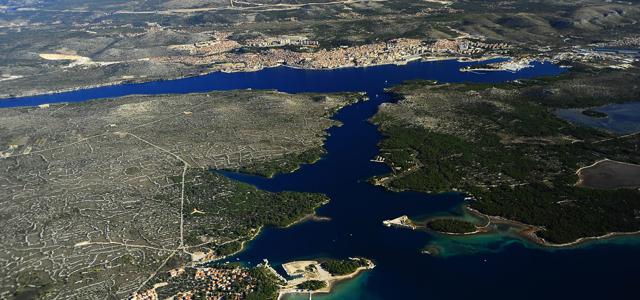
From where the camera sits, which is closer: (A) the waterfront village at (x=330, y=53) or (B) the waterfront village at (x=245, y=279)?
(B) the waterfront village at (x=245, y=279)

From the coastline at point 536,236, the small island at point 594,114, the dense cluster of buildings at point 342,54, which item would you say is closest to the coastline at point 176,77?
the dense cluster of buildings at point 342,54

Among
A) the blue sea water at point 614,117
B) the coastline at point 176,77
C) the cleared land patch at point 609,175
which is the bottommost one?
the coastline at point 176,77

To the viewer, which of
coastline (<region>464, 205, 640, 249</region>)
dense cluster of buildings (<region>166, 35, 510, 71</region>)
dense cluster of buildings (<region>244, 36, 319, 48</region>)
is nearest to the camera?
coastline (<region>464, 205, 640, 249</region>)

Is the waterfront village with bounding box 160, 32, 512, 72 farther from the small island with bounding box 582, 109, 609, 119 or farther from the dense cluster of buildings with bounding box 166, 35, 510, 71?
the small island with bounding box 582, 109, 609, 119

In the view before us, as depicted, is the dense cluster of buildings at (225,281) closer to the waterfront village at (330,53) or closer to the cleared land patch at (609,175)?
the cleared land patch at (609,175)

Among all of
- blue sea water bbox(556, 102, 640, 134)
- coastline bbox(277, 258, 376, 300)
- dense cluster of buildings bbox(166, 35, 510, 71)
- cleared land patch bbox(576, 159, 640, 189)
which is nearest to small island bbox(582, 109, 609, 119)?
blue sea water bbox(556, 102, 640, 134)

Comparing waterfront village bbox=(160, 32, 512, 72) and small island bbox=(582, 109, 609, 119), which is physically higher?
small island bbox=(582, 109, 609, 119)

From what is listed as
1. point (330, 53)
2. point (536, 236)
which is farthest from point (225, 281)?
point (330, 53)

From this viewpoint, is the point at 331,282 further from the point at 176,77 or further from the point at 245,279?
the point at 176,77

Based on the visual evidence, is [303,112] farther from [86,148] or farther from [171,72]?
[171,72]

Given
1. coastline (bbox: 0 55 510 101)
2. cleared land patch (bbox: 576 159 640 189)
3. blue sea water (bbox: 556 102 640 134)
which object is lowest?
coastline (bbox: 0 55 510 101)
